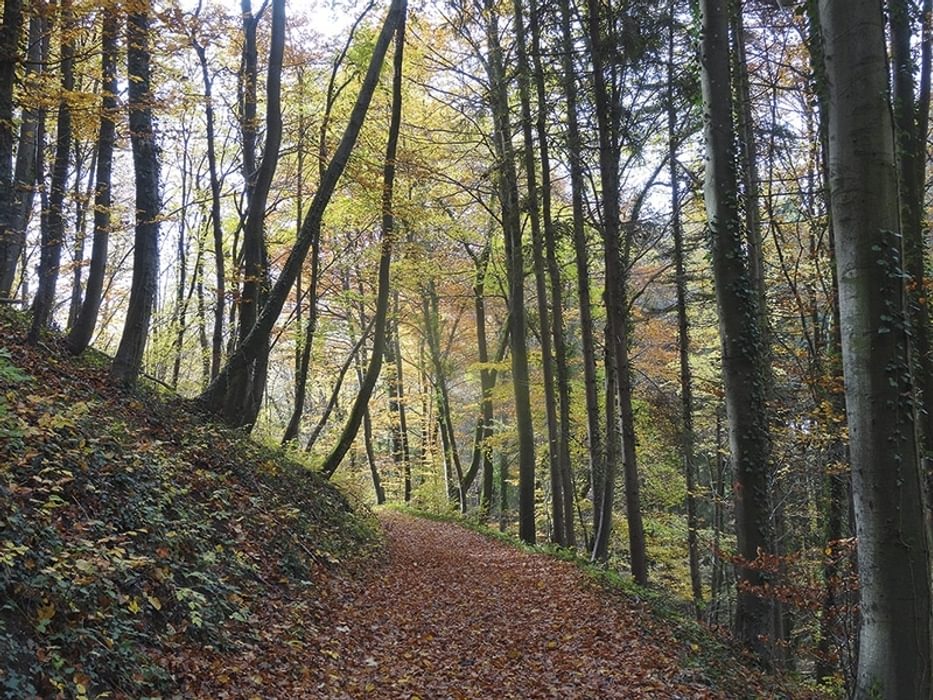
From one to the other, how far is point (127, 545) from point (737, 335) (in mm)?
6483

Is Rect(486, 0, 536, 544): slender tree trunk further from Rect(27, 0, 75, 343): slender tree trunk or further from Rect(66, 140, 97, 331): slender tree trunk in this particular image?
Rect(66, 140, 97, 331): slender tree trunk

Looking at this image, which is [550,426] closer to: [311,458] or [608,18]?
[311,458]

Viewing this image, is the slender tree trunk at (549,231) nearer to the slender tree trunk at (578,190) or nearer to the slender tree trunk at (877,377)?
the slender tree trunk at (578,190)

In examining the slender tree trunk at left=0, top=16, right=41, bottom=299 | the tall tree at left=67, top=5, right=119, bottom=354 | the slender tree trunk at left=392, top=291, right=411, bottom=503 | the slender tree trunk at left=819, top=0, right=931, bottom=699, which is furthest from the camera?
the slender tree trunk at left=392, top=291, right=411, bottom=503

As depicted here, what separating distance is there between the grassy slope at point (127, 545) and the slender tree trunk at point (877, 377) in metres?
4.49

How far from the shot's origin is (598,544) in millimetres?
12469

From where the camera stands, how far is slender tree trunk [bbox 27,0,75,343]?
28.1ft

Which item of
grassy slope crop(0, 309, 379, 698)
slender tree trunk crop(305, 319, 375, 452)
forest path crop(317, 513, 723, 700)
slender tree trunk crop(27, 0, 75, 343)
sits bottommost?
forest path crop(317, 513, 723, 700)

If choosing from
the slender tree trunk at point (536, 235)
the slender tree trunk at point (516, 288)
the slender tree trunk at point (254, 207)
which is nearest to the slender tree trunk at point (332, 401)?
the slender tree trunk at point (254, 207)

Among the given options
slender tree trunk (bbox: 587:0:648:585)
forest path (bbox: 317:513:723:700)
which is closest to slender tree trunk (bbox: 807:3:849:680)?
forest path (bbox: 317:513:723:700)

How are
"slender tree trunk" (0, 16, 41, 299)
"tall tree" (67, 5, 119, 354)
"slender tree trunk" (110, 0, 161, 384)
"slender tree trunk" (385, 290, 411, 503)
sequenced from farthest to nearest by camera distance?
"slender tree trunk" (385, 290, 411, 503) < "slender tree trunk" (0, 16, 41, 299) < "tall tree" (67, 5, 119, 354) < "slender tree trunk" (110, 0, 161, 384)

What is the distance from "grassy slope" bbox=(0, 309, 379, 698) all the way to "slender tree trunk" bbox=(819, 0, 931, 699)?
4495 millimetres

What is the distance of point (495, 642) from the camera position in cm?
709

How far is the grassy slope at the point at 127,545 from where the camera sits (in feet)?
12.5
